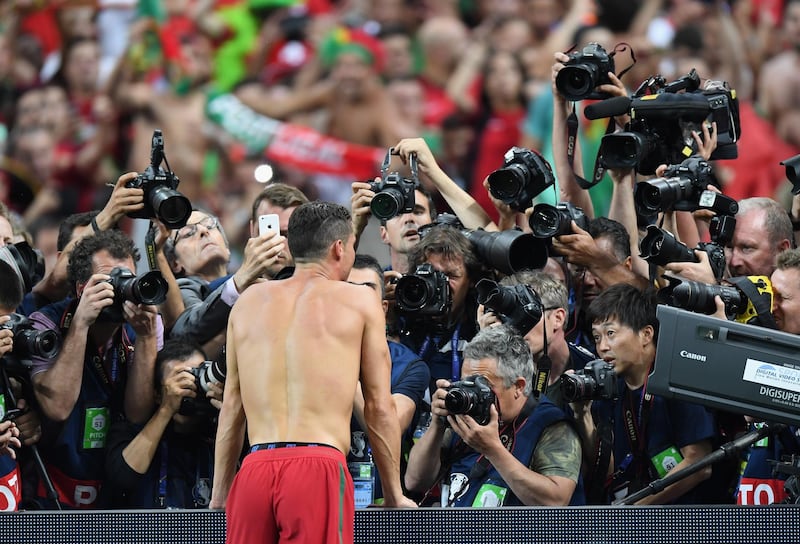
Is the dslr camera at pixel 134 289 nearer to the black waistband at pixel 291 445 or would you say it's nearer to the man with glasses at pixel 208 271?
the man with glasses at pixel 208 271

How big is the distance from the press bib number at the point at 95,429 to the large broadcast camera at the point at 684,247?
235 centimetres

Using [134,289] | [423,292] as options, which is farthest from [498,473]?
[134,289]

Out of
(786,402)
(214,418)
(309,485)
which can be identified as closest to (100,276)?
(214,418)

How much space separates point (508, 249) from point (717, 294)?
958 millimetres

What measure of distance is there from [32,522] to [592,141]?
5.32 meters

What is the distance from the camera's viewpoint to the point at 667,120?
20.2 ft

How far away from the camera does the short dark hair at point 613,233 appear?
6227 mm

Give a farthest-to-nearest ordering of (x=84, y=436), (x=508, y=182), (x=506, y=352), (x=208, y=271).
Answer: (x=208, y=271)
(x=508, y=182)
(x=84, y=436)
(x=506, y=352)

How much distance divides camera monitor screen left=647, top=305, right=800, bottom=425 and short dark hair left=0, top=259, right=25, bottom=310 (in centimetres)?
262

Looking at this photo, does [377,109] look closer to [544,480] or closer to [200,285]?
[200,285]

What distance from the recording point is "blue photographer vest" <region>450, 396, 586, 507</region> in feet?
18.2

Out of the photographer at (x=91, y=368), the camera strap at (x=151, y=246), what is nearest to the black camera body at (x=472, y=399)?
the photographer at (x=91, y=368)

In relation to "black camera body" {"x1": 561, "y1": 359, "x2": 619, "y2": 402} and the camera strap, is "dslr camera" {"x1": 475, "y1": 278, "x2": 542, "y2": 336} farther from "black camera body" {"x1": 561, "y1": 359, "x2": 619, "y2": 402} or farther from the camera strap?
the camera strap

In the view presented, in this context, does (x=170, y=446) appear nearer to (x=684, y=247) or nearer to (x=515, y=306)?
(x=515, y=306)
